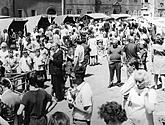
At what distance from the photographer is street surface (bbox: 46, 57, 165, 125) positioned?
1016 cm

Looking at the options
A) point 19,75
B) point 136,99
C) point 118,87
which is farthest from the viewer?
point 118,87

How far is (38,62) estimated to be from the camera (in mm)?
12945

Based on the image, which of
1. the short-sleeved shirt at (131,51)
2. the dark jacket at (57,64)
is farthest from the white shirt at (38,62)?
the short-sleeved shirt at (131,51)

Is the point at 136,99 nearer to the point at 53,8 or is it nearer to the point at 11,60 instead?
the point at 11,60

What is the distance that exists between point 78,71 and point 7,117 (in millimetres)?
1580

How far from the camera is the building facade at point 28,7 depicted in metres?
43.2

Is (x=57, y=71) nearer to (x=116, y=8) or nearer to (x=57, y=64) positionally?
(x=57, y=64)

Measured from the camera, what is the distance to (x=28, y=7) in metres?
45.8

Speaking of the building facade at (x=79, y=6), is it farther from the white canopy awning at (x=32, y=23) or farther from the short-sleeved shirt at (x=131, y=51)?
the short-sleeved shirt at (x=131, y=51)

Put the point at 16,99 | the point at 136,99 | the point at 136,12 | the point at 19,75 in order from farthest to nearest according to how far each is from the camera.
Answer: the point at 136,12, the point at 19,75, the point at 16,99, the point at 136,99

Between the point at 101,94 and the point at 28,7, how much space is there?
34.5 m

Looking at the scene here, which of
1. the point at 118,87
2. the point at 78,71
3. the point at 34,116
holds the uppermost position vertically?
the point at 78,71

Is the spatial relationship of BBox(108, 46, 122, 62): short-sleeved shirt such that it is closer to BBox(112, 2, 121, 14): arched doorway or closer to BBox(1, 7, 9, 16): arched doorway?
BBox(1, 7, 9, 16): arched doorway

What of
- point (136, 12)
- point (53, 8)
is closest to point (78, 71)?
point (53, 8)
